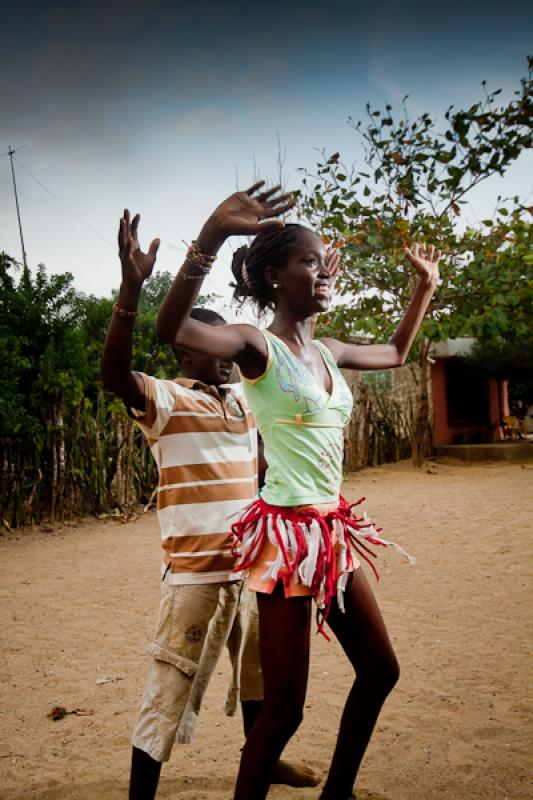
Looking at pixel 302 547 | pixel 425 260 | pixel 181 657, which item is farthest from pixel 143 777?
pixel 425 260

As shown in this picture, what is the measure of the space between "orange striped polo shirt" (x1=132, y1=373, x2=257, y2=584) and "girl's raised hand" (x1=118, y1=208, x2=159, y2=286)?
391 millimetres

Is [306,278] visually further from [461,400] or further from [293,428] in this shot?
[461,400]

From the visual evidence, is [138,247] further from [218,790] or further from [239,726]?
[239,726]

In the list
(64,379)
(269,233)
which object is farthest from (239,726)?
(64,379)

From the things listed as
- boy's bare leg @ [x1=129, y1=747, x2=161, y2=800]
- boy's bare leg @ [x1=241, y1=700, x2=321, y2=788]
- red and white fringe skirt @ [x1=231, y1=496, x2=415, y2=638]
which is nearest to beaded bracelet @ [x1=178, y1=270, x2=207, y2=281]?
red and white fringe skirt @ [x1=231, y1=496, x2=415, y2=638]

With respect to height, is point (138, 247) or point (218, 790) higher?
point (138, 247)

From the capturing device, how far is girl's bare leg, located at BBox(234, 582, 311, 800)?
167 centimetres

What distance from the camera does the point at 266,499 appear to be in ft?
6.04

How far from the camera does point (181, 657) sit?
204 centimetres

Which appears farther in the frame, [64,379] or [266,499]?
[64,379]

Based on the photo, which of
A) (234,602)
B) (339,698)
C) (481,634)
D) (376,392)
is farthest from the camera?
(376,392)

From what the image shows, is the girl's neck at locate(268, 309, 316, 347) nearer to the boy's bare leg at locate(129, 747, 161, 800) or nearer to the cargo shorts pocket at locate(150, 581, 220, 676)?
the cargo shorts pocket at locate(150, 581, 220, 676)

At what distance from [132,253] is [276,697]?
3.92 ft

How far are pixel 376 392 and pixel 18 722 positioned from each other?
42.0ft
